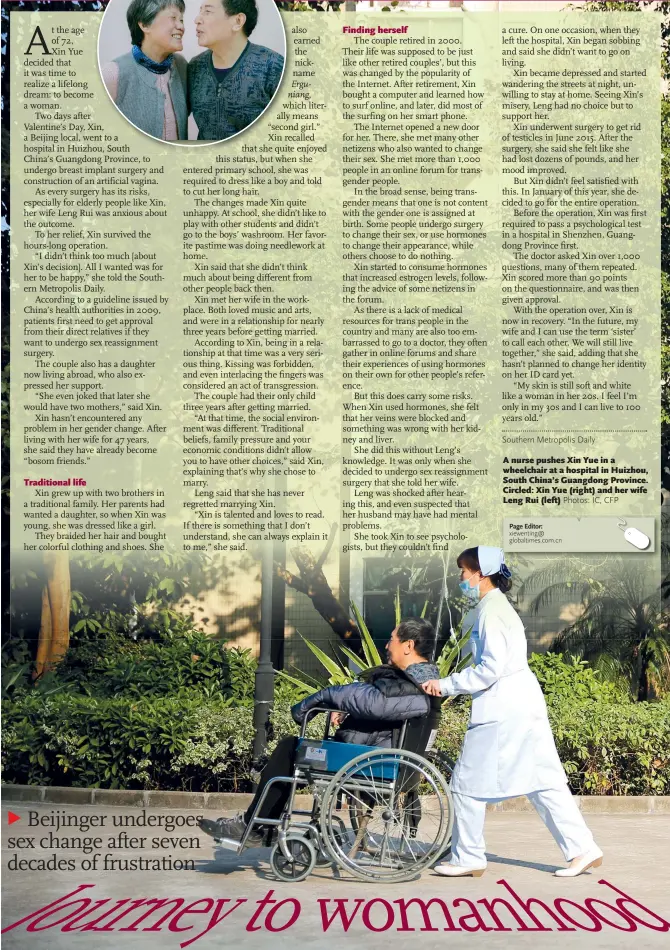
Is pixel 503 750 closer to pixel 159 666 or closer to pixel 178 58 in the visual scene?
pixel 178 58

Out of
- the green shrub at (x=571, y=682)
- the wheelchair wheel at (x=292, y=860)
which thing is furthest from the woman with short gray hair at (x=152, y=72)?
the green shrub at (x=571, y=682)

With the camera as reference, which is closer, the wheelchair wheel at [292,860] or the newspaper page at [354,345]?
the wheelchair wheel at [292,860]

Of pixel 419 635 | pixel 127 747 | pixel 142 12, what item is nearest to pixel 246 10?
pixel 142 12

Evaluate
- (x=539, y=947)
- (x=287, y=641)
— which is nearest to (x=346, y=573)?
(x=287, y=641)

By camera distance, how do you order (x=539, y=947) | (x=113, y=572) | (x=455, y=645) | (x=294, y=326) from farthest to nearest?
1. (x=113, y=572)
2. (x=455, y=645)
3. (x=294, y=326)
4. (x=539, y=947)

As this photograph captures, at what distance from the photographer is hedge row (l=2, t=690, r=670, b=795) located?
9.87 meters

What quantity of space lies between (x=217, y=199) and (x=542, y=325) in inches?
76.0

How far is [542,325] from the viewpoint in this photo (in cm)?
755

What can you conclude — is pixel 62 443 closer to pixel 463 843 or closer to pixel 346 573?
pixel 463 843

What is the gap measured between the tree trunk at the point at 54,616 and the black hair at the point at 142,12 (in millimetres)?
5044

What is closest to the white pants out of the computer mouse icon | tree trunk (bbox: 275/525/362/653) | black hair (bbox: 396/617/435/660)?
black hair (bbox: 396/617/435/660)

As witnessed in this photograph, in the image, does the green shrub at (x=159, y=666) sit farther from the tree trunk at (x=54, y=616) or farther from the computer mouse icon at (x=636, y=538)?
the computer mouse icon at (x=636, y=538)

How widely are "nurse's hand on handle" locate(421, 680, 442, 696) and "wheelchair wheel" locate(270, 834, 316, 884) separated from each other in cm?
94

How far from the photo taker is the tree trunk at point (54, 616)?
11305 millimetres
